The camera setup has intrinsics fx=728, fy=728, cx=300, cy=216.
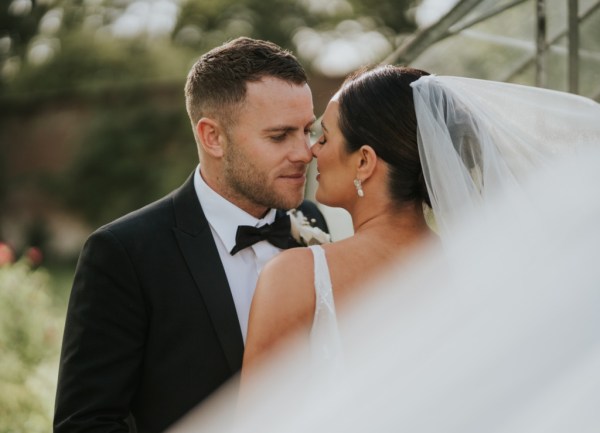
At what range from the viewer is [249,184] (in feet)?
8.73

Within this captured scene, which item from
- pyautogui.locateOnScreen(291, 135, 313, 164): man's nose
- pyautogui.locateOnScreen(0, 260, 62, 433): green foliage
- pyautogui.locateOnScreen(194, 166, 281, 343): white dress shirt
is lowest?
pyautogui.locateOnScreen(0, 260, 62, 433): green foliage

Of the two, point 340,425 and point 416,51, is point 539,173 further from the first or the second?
point 416,51

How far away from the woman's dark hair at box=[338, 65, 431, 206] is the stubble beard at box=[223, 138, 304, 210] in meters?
0.45

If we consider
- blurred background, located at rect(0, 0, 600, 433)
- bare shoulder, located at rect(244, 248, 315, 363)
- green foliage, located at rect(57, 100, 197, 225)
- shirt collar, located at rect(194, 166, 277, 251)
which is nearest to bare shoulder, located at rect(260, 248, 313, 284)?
bare shoulder, located at rect(244, 248, 315, 363)

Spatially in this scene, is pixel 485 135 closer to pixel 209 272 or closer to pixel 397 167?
pixel 397 167

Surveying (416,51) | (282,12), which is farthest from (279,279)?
(282,12)

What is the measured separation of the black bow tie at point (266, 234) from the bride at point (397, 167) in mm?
267

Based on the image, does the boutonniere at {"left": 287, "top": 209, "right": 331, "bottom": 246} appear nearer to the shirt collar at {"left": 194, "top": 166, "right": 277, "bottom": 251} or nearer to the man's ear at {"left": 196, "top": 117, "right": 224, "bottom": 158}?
the shirt collar at {"left": 194, "top": 166, "right": 277, "bottom": 251}

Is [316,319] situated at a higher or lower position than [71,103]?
higher

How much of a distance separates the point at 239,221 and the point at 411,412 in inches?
36.9

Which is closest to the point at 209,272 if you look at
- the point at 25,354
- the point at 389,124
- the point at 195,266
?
the point at 195,266

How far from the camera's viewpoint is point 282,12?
83.7ft

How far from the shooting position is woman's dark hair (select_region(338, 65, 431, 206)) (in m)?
2.27

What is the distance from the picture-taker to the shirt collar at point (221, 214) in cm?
257
